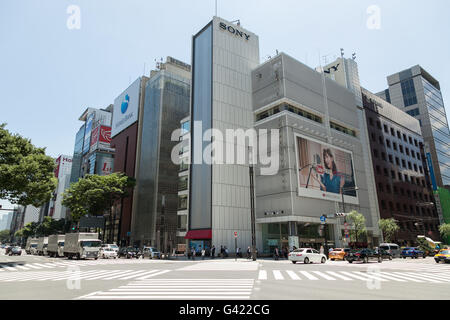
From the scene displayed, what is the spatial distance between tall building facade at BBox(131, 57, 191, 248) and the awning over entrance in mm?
14433

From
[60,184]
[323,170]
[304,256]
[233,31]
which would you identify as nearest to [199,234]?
[304,256]

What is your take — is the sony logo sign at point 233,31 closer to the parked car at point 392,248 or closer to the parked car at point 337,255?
the parked car at point 337,255

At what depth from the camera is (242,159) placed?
51.6 m

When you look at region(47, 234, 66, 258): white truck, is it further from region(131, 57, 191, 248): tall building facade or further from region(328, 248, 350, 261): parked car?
region(328, 248, 350, 261): parked car

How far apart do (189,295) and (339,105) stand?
58.5 metres

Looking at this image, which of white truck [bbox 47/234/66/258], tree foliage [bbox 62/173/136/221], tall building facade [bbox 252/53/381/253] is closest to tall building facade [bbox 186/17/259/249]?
tall building facade [bbox 252/53/381/253]

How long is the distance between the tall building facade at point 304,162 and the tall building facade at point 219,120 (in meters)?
2.71

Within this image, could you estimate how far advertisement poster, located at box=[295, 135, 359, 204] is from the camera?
→ 48125mm

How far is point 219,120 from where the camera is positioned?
5053 cm

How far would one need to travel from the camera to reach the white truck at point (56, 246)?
139 ft

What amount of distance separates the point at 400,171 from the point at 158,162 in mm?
60034

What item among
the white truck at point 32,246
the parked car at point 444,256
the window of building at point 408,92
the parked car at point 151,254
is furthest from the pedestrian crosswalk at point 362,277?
the window of building at point 408,92
